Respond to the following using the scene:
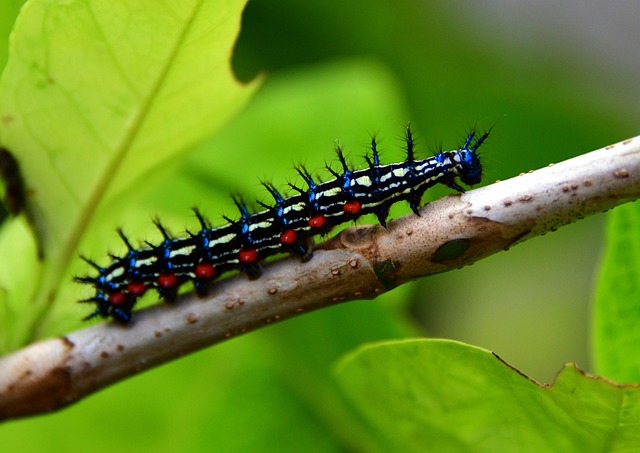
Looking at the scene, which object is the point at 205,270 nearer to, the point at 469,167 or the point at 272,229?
the point at 272,229

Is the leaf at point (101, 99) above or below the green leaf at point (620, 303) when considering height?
above

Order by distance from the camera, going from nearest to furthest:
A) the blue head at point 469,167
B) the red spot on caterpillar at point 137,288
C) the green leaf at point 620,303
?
the green leaf at point 620,303, the blue head at point 469,167, the red spot on caterpillar at point 137,288

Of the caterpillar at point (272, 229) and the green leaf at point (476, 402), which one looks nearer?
the green leaf at point (476, 402)

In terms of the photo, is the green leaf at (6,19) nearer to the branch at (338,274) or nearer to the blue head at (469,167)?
the branch at (338,274)

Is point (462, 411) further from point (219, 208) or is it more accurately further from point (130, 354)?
point (219, 208)

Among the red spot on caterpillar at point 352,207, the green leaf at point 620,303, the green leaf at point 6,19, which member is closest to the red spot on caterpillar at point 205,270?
the red spot on caterpillar at point 352,207

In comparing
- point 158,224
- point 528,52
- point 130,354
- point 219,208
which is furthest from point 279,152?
point 528,52
